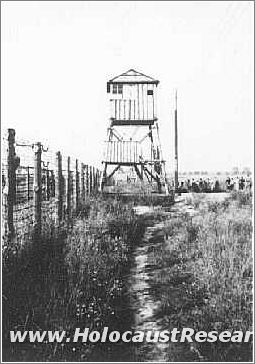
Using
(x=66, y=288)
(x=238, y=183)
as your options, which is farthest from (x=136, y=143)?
(x=66, y=288)

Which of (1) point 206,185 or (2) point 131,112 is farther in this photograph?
(2) point 131,112

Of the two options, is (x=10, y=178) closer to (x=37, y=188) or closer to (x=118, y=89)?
(x=37, y=188)

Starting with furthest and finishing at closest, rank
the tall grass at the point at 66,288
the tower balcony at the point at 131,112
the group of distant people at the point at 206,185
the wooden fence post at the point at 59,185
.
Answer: the tower balcony at the point at 131,112 < the group of distant people at the point at 206,185 < the wooden fence post at the point at 59,185 < the tall grass at the point at 66,288

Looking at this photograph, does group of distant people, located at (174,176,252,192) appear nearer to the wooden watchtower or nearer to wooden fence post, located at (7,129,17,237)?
the wooden watchtower

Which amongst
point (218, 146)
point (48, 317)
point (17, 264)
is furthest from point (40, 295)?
point (218, 146)

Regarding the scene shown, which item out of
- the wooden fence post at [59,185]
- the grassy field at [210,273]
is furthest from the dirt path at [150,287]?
the wooden fence post at [59,185]

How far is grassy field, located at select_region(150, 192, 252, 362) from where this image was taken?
435cm

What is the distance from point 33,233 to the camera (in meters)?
5.62

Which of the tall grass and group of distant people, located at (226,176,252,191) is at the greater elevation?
group of distant people, located at (226,176,252,191)

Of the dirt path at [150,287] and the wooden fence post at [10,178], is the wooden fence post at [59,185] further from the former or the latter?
the wooden fence post at [10,178]

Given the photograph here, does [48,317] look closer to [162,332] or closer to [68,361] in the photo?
[68,361]

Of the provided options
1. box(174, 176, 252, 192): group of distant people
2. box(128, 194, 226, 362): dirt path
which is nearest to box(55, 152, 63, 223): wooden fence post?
box(128, 194, 226, 362): dirt path

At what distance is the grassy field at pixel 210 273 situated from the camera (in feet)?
14.3

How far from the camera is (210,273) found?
5.05 metres
